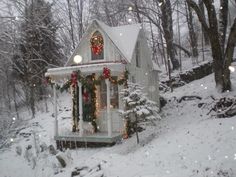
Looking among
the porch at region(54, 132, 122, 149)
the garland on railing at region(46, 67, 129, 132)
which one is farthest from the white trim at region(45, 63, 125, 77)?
the porch at region(54, 132, 122, 149)

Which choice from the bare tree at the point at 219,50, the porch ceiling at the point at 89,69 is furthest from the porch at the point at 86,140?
the bare tree at the point at 219,50

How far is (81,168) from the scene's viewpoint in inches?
512

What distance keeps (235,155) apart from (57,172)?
25.2 feet

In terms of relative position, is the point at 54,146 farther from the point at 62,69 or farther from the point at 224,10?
the point at 224,10

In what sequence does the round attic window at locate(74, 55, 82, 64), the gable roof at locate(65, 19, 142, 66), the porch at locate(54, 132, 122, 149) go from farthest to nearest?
the round attic window at locate(74, 55, 82, 64) < the gable roof at locate(65, 19, 142, 66) < the porch at locate(54, 132, 122, 149)

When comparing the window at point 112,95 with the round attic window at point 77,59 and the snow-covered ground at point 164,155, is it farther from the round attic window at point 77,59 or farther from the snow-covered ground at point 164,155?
the snow-covered ground at point 164,155

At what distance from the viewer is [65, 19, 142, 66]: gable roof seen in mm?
19616

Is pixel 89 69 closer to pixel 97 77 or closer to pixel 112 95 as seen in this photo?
pixel 97 77

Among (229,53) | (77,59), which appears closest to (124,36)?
(77,59)

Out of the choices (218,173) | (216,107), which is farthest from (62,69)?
(218,173)

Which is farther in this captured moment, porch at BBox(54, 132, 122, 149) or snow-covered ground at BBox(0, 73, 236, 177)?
porch at BBox(54, 132, 122, 149)

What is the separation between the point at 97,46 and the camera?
2030cm

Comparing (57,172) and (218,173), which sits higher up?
(218,173)

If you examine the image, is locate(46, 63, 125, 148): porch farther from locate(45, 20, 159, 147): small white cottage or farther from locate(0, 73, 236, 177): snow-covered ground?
locate(0, 73, 236, 177): snow-covered ground
